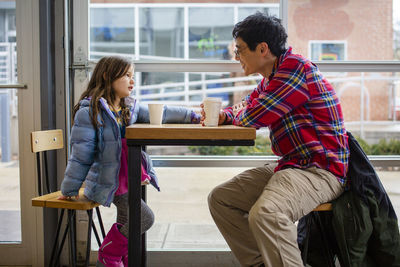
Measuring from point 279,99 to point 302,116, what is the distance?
0.16m

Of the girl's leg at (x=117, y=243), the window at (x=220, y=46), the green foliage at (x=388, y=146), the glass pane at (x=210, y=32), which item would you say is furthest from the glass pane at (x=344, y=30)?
the girl's leg at (x=117, y=243)

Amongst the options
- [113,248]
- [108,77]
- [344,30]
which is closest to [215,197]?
[113,248]

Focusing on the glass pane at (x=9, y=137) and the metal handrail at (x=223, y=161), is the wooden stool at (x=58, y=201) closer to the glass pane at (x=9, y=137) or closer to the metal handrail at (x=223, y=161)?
the glass pane at (x=9, y=137)

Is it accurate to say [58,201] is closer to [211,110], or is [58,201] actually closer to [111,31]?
[211,110]

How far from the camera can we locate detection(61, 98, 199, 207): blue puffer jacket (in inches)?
75.9

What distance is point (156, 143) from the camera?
1.49m

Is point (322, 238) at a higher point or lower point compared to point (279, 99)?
lower

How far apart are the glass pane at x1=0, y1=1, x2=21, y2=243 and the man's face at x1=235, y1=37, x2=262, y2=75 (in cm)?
142

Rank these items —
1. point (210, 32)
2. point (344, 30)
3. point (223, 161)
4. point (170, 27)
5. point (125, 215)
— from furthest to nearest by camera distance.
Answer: point (170, 27)
point (210, 32)
point (344, 30)
point (223, 161)
point (125, 215)

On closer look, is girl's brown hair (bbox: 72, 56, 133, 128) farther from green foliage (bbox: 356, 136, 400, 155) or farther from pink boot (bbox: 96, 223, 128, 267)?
green foliage (bbox: 356, 136, 400, 155)

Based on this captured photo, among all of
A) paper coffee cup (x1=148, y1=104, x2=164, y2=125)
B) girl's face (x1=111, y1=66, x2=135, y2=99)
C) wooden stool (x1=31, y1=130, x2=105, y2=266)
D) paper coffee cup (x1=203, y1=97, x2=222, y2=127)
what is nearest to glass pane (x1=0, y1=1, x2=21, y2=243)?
wooden stool (x1=31, y1=130, x2=105, y2=266)

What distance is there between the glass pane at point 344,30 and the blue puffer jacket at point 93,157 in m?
1.29

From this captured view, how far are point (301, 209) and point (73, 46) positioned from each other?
1.66 m

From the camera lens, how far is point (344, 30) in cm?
276
